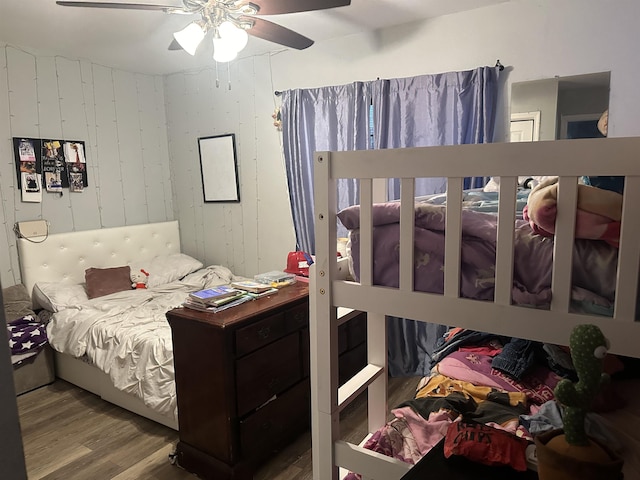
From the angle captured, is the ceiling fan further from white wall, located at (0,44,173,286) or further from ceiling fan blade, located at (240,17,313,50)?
white wall, located at (0,44,173,286)

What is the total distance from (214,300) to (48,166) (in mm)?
2170

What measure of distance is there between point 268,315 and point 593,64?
2.31 m

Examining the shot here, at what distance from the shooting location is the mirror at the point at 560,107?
8.20 feet

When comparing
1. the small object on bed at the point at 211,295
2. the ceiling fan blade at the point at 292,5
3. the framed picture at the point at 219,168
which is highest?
the ceiling fan blade at the point at 292,5

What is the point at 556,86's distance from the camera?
260cm

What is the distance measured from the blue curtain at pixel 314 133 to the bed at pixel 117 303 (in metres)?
0.96

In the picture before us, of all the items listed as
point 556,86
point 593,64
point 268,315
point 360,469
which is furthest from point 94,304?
point 593,64

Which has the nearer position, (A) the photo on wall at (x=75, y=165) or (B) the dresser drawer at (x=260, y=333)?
(B) the dresser drawer at (x=260, y=333)

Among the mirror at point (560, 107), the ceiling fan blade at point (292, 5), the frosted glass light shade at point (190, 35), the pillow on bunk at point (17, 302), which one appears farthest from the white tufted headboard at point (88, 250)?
the mirror at point (560, 107)

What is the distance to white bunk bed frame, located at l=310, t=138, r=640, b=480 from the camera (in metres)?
0.97

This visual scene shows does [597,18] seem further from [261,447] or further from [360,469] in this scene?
[261,447]

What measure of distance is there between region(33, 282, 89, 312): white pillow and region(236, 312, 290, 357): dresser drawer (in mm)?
1728

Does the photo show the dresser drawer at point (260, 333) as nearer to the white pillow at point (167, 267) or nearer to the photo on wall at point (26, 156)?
the white pillow at point (167, 267)

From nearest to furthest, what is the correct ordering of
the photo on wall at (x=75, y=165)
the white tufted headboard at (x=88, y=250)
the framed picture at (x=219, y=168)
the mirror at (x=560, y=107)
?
the mirror at (x=560, y=107) < the white tufted headboard at (x=88, y=250) < the photo on wall at (x=75, y=165) < the framed picture at (x=219, y=168)
